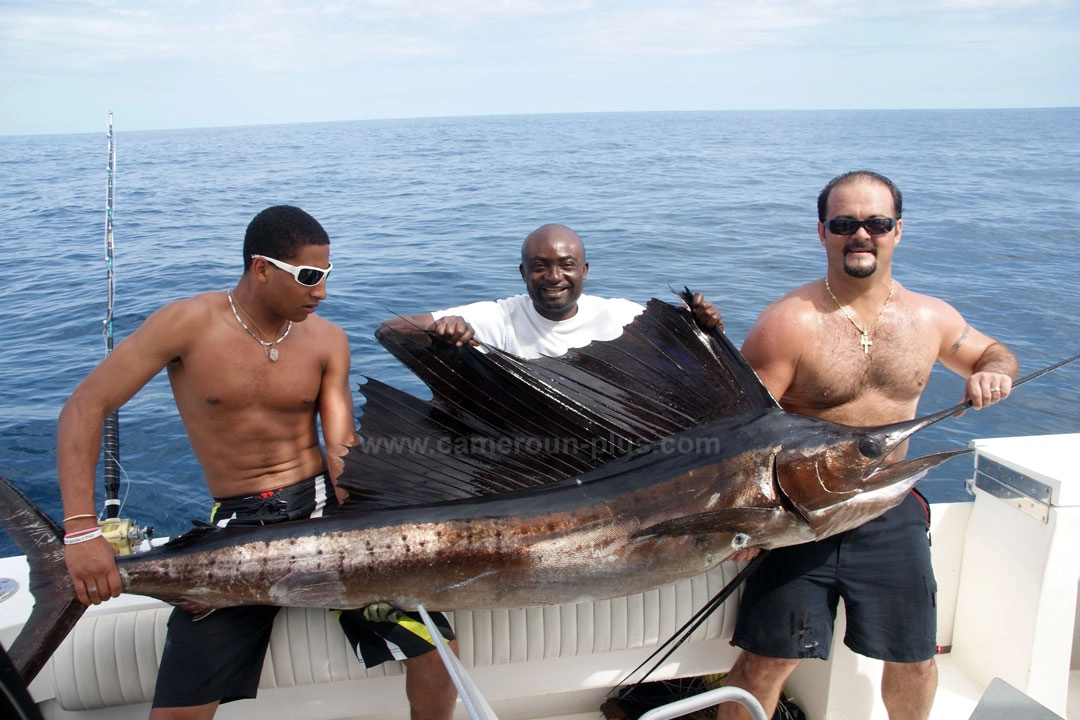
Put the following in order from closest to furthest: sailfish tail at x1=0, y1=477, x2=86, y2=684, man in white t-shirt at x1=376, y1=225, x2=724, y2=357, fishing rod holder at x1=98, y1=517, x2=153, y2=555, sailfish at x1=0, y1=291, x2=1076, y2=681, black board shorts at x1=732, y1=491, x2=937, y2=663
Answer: sailfish tail at x1=0, y1=477, x2=86, y2=684, sailfish at x1=0, y1=291, x2=1076, y2=681, black board shorts at x1=732, y1=491, x2=937, y2=663, fishing rod holder at x1=98, y1=517, x2=153, y2=555, man in white t-shirt at x1=376, y1=225, x2=724, y2=357

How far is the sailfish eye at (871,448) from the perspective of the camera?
1845 millimetres

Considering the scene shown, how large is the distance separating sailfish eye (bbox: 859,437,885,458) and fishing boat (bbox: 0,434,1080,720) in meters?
0.62

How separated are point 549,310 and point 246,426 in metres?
0.99

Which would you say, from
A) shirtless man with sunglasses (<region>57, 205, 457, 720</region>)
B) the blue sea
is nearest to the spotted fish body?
shirtless man with sunglasses (<region>57, 205, 457, 720</region>)

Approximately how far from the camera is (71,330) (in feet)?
26.0

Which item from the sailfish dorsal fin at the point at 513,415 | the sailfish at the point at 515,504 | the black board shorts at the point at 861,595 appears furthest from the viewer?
the black board shorts at the point at 861,595

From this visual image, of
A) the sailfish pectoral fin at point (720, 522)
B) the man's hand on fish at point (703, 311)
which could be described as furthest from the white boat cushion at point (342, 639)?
the man's hand on fish at point (703, 311)

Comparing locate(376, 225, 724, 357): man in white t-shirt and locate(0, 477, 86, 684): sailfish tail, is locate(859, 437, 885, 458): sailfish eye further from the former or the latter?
locate(0, 477, 86, 684): sailfish tail

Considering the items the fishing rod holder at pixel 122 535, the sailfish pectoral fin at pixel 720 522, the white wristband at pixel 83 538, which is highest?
the sailfish pectoral fin at pixel 720 522

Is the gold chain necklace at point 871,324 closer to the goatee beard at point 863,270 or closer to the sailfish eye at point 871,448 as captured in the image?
the goatee beard at point 863,270

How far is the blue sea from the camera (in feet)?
19.8

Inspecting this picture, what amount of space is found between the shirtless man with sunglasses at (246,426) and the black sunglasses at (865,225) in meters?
1.37

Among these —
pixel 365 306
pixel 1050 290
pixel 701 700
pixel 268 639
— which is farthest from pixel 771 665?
pixel 1050 290

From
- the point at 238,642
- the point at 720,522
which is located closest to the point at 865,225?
the point at 720,522
